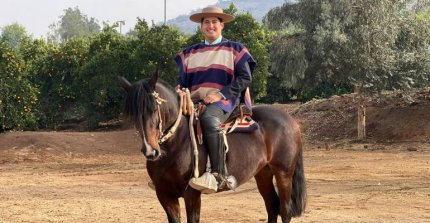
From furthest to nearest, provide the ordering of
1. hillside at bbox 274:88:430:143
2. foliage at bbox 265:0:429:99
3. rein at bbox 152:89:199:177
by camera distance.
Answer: hillside at bbox 274:88:430:143, foliage at bbox 265:0:429:99, rein at bbox 152:89:199:177

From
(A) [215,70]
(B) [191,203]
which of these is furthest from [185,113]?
(B) [191,203]

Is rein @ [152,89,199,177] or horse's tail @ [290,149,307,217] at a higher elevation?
rein @ [152,89,199,177]

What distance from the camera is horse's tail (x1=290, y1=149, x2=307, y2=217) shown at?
293 inches

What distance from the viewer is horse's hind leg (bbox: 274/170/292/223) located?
715cm

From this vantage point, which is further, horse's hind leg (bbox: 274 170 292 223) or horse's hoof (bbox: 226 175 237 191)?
horse's hind leg (bbox: 274 170 292 223)

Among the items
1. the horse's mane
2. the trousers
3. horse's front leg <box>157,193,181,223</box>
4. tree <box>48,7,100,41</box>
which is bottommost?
A: horse's front leg <box>157,193,181,223</box>

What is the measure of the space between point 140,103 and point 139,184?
851cm

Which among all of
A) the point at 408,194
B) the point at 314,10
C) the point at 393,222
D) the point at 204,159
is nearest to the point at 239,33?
the point at 314,10

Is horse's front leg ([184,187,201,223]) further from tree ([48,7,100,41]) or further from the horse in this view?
tree ([48,7,100,41])

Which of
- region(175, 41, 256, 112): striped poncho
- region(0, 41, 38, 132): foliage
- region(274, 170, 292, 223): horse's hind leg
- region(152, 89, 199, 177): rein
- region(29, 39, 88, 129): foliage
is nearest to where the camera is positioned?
region(152, 89, 199, 177): rein

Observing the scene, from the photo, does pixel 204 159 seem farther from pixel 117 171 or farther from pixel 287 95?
pixel 287 95

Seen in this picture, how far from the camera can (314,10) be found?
69.8 feet

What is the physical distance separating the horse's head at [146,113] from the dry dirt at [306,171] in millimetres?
3892

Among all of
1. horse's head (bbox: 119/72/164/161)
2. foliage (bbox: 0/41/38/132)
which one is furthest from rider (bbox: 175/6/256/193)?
foliage (bbox: 0/41/38/132)
